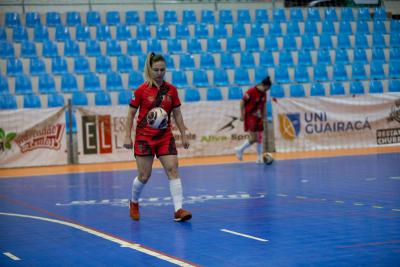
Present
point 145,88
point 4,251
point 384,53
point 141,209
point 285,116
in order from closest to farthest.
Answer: point 4,251 < point 145,88 < point 141,209 < point 285,116 < point 384,53

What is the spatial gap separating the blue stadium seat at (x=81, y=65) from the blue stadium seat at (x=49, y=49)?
0.82 meters

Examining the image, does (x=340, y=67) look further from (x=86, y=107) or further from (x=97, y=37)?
(x=86, y=107)

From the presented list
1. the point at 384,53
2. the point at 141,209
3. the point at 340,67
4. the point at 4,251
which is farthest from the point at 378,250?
the point at 384,53

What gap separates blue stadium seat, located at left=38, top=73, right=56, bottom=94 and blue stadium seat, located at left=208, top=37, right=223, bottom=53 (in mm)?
5923

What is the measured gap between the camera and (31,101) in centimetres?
2233

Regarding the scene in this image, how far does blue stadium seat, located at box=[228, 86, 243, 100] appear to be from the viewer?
2412 centimetres

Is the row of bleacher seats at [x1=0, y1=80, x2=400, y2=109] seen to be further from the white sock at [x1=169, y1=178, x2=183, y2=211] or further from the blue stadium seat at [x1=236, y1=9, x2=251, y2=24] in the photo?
the white sock at [x1=169, y1=178, x2=183, y2=211]

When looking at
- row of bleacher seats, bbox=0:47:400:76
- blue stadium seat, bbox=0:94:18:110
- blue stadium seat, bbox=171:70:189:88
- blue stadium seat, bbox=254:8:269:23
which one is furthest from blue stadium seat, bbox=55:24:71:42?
blue stadium seat, bbox=254:8:269:23

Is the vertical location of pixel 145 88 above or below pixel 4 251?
above

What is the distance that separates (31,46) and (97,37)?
2347 mm

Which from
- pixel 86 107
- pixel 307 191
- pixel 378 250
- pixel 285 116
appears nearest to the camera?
pixel 378 250

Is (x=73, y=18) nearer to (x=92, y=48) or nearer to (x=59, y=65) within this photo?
(x=92, y=48)

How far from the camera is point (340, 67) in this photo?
26.9 metres

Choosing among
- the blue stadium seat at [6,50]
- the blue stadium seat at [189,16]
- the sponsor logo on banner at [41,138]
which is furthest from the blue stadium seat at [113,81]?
the blue stadium seat at [189,16]
